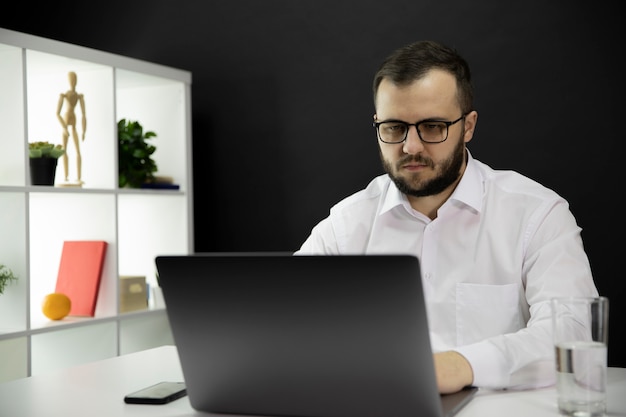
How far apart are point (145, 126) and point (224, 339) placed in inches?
108

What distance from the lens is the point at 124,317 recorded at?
10.8 feet

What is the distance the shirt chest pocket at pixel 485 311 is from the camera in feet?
5.96

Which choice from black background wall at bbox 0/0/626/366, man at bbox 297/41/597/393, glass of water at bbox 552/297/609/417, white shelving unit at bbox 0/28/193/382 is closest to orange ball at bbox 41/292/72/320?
white shelving unit at bbox 0/28/193/382

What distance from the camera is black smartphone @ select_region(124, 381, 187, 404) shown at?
1.29 m

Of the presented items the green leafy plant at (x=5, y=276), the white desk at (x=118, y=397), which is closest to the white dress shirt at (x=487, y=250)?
the white desk at (x=118, y=397)

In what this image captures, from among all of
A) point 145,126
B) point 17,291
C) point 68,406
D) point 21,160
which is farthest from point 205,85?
point 68,406

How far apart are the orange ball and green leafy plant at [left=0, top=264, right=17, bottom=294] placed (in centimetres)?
25

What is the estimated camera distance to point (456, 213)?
1955mm

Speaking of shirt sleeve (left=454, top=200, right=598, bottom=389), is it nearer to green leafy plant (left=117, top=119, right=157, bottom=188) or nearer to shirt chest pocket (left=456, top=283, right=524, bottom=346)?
shirt chest pocket (left=456, top=283, right=524, bottom=346)

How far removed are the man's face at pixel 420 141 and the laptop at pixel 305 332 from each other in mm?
825

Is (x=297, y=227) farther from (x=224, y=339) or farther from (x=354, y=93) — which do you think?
(x=224, y=339)

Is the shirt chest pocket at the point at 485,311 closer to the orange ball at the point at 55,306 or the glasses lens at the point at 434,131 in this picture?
the glasses lens at the point at 434,131

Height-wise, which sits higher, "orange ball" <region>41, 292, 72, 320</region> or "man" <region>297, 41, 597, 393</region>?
"man" <region>297, 41, 597, 393</region>

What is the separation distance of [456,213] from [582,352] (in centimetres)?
89
